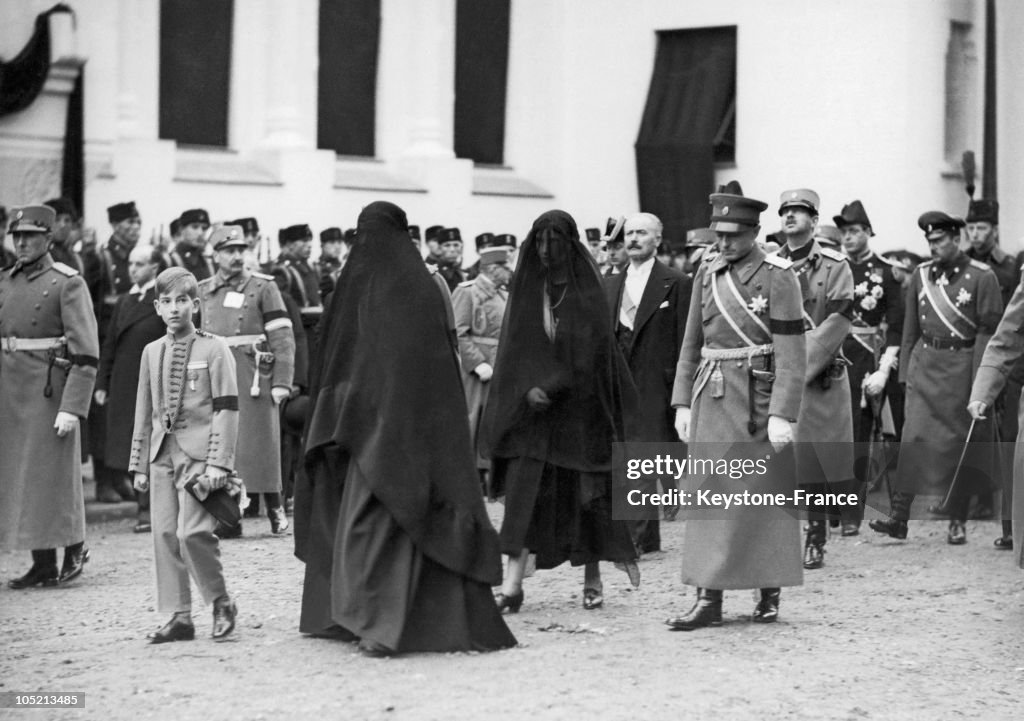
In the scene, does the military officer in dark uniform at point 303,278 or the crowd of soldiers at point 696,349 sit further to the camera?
the military officer in dark uniform at point 303,278

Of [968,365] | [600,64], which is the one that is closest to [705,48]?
[600,64]

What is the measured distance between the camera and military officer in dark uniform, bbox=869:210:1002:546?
42.6 feet

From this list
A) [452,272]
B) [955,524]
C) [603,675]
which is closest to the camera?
[603,675]

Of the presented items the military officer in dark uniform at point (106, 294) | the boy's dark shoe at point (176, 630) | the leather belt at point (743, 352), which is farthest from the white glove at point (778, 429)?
the military officer in dark uniform at point (106, 294)

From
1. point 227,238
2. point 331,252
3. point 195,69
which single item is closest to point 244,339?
point 227,238

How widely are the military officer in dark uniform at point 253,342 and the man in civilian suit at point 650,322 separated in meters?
2.51

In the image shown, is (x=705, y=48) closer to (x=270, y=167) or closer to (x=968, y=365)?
(x=270, y=167)

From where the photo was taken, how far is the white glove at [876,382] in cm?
1291

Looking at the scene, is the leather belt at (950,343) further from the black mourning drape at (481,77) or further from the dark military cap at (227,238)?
the black mourning drape at (481,77)

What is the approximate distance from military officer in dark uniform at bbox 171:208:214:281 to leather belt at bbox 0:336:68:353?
161 inches

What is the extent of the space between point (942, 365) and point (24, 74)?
31.1ft

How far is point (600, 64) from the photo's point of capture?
23641mm

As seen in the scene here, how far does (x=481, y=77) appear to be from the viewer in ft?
76.8

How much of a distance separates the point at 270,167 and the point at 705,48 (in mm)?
5705
